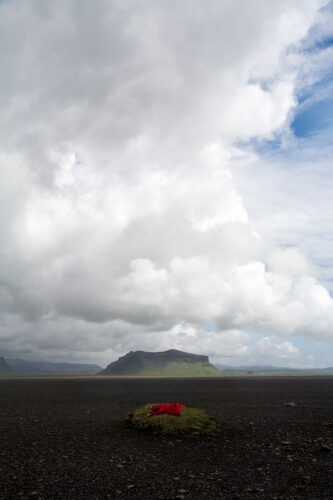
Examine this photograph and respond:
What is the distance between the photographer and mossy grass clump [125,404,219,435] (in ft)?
66.0

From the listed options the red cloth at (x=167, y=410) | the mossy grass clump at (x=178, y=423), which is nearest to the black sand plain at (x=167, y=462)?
the mossy grass clump at (x=178, y=423)

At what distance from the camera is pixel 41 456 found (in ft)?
51.7

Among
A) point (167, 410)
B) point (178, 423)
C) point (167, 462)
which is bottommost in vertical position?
point (167, 462)

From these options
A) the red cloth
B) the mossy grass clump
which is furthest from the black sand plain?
A: the red cloth

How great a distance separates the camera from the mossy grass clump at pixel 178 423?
66.0 feet

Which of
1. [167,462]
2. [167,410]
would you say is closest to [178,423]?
[167,410]

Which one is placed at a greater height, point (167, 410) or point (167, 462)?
point (167, 410)

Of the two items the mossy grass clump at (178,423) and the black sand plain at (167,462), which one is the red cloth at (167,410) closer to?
the mossy grass clump at (178,423)

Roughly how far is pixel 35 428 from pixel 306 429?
19073 millimetres

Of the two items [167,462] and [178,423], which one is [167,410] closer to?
[178,423]

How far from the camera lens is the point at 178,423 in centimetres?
2070

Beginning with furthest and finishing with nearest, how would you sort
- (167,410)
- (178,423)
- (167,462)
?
(167,410), (178,423), (167,462)

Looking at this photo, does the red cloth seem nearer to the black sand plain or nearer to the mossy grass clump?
the mossy grass clump

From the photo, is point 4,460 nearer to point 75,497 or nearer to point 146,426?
point 75,497
